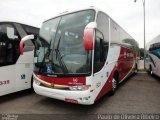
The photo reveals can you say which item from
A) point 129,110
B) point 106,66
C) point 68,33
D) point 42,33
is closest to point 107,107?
point 129,110

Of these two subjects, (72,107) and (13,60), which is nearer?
(72,107)

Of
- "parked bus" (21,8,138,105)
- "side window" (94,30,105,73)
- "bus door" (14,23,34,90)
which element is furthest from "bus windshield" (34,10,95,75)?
"bus door" (14,23,34,90)

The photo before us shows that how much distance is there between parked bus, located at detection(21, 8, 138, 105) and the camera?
5.31 metres

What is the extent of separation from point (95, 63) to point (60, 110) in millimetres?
1980

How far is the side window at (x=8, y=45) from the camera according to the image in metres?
6.81

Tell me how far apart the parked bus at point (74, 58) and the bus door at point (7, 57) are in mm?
1288

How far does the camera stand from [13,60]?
7223mm

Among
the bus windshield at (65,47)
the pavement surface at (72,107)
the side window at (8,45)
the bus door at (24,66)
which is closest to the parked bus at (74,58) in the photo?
the bus windshield at (65,47)

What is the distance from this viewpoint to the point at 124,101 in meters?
7.05

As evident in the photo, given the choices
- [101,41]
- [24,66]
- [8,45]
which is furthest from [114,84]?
[8,45]

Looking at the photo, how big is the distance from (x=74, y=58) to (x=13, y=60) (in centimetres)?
301

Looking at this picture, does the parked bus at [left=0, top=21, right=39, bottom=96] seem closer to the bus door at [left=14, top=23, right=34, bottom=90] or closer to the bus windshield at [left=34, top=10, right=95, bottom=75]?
the bus door at [left=14, top=23, right=34, bottom=90]

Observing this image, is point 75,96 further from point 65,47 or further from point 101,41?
point 101,41

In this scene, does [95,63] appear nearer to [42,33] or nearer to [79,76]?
[79,76]
